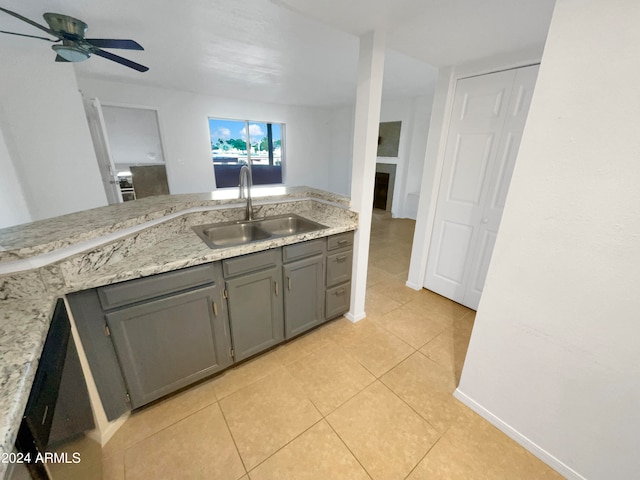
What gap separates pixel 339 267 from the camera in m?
2.06

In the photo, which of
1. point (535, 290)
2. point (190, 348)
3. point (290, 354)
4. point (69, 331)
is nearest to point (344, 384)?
point (290, 354)

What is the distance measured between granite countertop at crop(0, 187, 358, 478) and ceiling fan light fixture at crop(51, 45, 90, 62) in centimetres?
129

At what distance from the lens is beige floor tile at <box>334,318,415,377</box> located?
1.81 m

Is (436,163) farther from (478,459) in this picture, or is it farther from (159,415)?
(159,415)

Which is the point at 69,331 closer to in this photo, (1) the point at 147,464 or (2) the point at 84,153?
(1) the point at 147,464

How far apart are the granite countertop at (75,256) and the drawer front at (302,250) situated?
0.06 meters

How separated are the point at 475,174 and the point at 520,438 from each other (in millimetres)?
1883

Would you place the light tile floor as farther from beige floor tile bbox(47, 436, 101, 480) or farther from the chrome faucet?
the chrome faucet

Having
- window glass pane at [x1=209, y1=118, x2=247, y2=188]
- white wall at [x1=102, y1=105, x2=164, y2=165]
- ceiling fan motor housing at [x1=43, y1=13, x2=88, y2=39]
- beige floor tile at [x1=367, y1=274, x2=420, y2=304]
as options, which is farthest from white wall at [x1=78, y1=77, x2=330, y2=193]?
beige floor tile at [x1=367, y1=274, x2=420, y2=304]

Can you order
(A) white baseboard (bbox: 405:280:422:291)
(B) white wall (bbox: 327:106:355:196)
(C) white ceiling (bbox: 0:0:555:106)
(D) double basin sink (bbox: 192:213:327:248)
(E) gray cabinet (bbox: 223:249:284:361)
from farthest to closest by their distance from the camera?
(B) white wall (bbox: 327:106:355:196) < (A) white baseboard (bbox: 405:280:422:291) < (D) double basin sink (bbox: 192:213:327:248) < (E) gray cabinet (bbox: 223:249:284:361) < (C) white ceiling (bbox: 0:0:555:106)

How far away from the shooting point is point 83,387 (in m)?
1.04

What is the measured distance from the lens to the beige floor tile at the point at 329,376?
155 centimetres

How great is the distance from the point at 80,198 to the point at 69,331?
2.84m

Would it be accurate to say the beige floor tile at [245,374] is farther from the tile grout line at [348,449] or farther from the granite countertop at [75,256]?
the granite countertop at [75,256]
